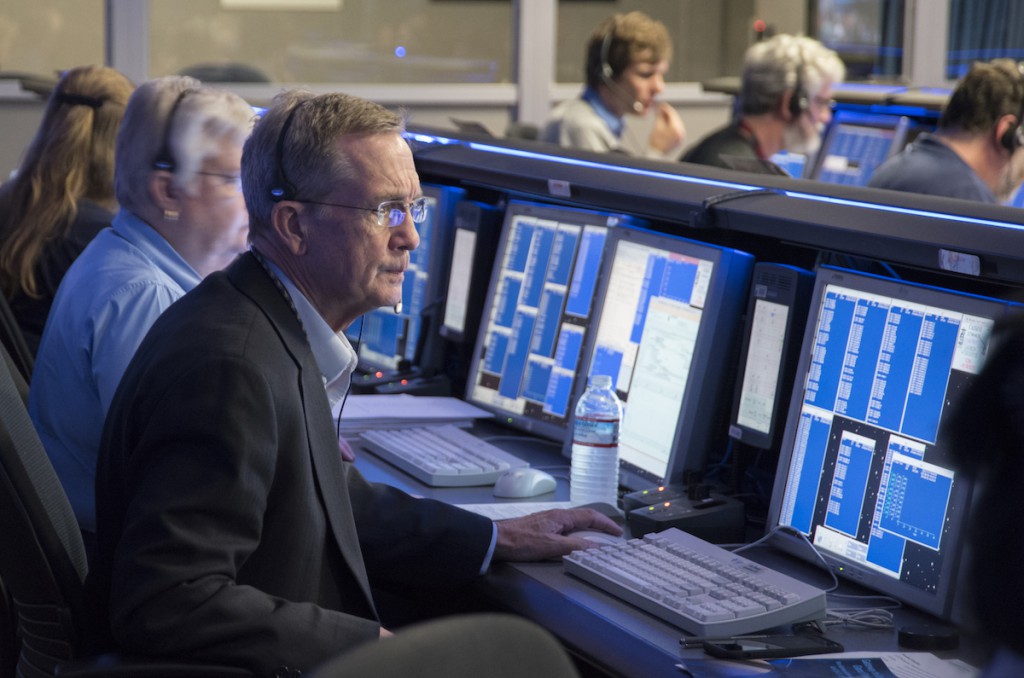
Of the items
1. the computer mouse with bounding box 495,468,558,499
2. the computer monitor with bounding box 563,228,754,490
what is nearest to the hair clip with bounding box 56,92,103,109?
the computer monitor with bounding box 563,228,754,490

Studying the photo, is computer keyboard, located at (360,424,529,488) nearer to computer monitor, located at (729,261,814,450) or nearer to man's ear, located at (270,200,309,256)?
computer monitor, located at (729,261,814,450)

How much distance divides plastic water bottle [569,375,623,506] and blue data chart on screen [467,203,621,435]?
0.26 meters

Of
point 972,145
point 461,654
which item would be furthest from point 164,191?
point 972,145

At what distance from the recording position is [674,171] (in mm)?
2471

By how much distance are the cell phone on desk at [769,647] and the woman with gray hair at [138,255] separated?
3.42 ft

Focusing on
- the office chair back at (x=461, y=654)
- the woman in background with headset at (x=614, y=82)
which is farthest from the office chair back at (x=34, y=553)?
the woman in background with headset at (x=614, y=82)

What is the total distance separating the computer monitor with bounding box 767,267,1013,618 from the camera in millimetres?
1721

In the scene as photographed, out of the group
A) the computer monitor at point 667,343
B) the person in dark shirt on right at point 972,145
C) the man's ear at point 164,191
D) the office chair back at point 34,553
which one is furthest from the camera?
the person in dark shirt on right at point 972,145

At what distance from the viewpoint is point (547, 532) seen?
1.99 meters

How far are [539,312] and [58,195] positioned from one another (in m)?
1.17

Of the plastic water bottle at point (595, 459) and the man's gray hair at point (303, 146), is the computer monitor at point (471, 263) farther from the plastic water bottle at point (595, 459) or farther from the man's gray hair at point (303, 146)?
the man's gray hair at point (303, 146)

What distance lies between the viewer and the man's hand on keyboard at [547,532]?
195 centimetres

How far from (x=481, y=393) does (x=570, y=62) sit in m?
5.69

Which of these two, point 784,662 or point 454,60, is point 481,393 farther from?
point 454,60
